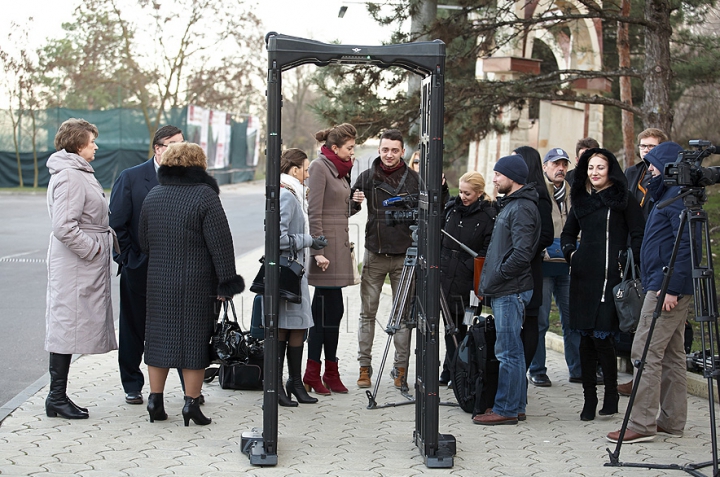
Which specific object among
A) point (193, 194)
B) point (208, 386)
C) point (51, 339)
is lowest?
point (208, 386)

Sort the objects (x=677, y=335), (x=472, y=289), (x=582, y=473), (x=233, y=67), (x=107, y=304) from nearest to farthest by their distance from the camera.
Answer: (x=582, y=473)
(x=677, y=335)
(x=107, y=304)
(x=472, y=289)
(x=233, y=67)

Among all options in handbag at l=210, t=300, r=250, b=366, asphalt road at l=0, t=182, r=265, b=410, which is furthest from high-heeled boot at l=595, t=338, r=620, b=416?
asphalt road at l=0, t=182, r=265, b=410

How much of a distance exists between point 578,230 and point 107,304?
3426 millimetres

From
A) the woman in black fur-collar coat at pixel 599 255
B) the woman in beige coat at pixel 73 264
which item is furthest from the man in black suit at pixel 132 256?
the woman in black fur-collar coat at pixel 599 255

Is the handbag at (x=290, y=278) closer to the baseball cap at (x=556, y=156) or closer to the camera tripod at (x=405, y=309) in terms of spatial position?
the camera tripod at (x=405, y=309)

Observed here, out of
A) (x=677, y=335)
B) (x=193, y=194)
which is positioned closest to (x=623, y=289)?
(x=677, y=335)

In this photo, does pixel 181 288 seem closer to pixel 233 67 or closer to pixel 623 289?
pixel 623 289

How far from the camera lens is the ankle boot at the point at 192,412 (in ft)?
19.1

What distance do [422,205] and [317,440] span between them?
1660 millimetres

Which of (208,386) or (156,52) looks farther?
(156,52)

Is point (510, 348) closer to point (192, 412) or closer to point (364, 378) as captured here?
point (364, 378)

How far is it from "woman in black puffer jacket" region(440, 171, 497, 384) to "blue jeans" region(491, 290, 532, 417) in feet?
2.56

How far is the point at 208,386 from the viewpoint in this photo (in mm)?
7113

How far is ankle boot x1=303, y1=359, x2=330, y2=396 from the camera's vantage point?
6.96m
